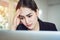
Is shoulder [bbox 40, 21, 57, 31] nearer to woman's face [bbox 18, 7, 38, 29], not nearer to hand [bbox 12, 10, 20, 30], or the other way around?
woman's face [bbox 18, 7, 38, 29]

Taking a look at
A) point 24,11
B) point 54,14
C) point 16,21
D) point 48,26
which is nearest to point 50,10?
point 54,14

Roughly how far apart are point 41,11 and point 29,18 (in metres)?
0.17

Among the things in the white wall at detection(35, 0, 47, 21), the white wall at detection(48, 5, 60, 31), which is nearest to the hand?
the white wall at detection(35, 0, 47, 21)

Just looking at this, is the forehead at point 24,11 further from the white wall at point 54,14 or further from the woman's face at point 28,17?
the white wall at point 54,14

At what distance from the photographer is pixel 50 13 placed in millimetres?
1417

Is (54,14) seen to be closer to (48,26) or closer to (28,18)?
(48,26)

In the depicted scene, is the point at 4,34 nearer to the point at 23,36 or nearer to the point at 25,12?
the point at 23,36

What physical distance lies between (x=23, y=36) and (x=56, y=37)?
383mm

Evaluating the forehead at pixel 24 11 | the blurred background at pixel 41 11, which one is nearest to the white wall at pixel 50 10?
the blurred background at pixel 41 11

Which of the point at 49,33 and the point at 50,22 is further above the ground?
the point at 50,22

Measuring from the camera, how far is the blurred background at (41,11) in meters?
1.32

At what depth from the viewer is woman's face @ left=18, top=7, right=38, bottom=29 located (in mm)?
1375

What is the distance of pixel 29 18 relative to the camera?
138 centimetres

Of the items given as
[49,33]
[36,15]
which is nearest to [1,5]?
[36,15]
